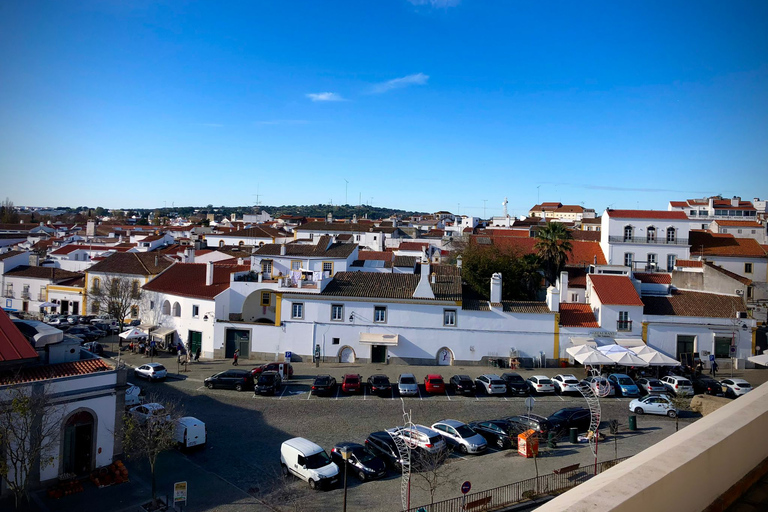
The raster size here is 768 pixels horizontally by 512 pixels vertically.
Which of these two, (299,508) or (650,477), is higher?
(650,477)

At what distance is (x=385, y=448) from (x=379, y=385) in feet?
26.0

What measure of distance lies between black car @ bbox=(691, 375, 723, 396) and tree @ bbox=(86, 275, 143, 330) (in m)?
35.0

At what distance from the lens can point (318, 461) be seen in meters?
16.4

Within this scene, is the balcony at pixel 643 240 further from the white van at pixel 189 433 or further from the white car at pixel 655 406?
the white van at pixel 189 433

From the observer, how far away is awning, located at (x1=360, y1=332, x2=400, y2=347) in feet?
104

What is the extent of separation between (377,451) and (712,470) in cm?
1609

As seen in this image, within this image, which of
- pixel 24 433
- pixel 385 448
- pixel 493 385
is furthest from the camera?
pixel 493 385

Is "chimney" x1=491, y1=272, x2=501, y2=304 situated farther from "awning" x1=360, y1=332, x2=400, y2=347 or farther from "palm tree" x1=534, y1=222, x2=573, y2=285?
"palm tree" x1=534, y1=222, x2=573, y2=285

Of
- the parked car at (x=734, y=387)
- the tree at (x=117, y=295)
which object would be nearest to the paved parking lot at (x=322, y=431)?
the parked car at (x=734, y=387)

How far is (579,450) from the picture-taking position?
18.8 meters

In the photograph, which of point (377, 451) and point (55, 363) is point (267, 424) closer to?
point (377, 451)

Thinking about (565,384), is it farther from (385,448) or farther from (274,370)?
(274,370)

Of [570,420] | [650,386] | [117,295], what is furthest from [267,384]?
[117,295]

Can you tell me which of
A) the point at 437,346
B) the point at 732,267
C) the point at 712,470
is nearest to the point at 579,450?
the point at 437,346
